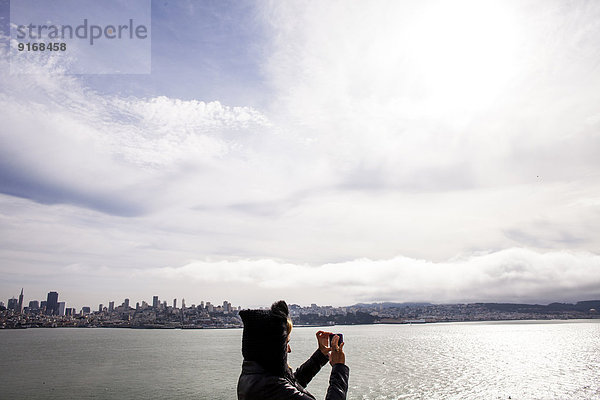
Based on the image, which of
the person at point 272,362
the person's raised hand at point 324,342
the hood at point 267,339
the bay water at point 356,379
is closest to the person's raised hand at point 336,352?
the person at point 272,362

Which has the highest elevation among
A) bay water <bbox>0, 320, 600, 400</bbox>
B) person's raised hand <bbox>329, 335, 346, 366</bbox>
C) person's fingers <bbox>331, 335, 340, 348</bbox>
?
person's fingers <bbox>331, 335, 340, 348</bbox>

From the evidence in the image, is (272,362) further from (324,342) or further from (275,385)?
(324,342)

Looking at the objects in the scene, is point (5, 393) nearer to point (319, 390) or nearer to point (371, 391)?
point (319, 390)

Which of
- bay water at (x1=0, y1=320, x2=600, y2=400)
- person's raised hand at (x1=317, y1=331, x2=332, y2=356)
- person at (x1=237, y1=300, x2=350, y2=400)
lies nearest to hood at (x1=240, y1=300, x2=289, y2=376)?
person at (x1=237, y1=300, x2=350, y2=400)

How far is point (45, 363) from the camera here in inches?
2680

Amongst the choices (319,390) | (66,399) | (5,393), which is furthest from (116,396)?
(319,390)

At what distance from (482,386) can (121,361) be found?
63.9 metres

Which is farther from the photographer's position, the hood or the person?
the hood

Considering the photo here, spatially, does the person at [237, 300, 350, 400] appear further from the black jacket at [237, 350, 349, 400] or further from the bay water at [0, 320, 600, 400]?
the bay water at [0, 320, 600, 400]

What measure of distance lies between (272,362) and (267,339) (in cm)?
21

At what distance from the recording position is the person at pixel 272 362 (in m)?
3.22

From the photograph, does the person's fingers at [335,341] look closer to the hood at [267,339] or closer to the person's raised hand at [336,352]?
the person's raised hand at [336,352]

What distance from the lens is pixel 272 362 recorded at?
3400mm

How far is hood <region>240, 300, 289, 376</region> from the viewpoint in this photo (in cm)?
341
